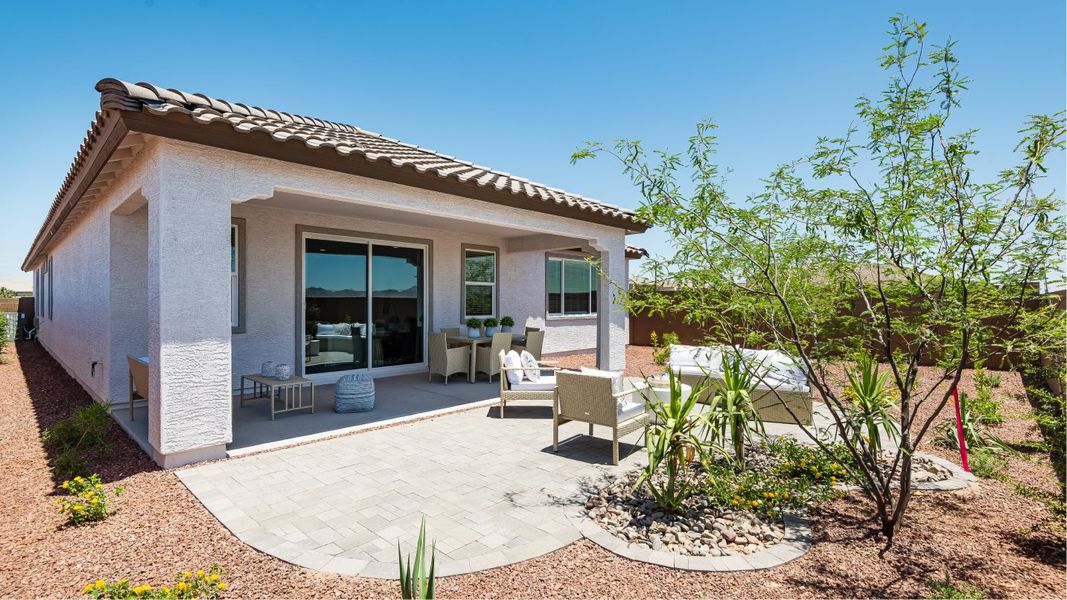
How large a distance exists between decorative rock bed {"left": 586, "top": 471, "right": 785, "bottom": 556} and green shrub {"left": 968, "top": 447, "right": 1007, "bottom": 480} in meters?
1.84

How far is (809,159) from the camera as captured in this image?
11.7 ft

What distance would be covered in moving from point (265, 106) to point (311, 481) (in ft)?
19.6

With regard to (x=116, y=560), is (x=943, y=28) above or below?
above

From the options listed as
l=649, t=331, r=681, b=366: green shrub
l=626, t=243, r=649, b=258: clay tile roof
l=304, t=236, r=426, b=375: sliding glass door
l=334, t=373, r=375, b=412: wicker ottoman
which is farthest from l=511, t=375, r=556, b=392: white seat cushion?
l=626, t=243, r=649, b=258: clay tile roof

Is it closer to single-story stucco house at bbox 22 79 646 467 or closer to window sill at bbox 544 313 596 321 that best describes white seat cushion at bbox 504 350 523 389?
single-story stucco house at bbox 22 79 646 467

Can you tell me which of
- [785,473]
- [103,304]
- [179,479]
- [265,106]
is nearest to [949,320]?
[785,473]

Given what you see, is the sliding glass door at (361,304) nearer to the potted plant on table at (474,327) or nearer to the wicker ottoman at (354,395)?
the potted plant on table at (474,327)

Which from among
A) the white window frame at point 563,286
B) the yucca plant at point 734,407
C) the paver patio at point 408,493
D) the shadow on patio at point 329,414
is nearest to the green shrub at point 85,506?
the paver patio at point 408,493

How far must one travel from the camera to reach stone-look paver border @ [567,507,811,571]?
10.1 feet

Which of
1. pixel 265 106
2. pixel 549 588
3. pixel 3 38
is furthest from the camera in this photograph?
pixel 265 106

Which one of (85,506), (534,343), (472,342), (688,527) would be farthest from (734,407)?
(534,343)

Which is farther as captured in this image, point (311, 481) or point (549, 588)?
point (311, 481)

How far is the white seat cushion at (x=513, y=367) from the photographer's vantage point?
6.78m

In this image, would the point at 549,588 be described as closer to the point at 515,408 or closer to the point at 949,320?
the point at 949,320
